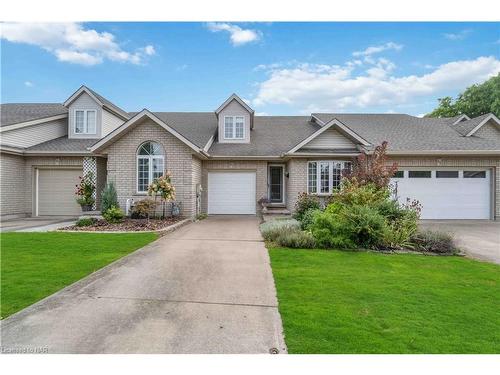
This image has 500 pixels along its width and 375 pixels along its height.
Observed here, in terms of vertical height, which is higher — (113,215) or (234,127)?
(234,127)

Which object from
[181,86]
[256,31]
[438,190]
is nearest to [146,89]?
[181,86]

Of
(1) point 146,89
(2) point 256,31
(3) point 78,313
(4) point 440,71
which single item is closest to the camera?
(3) point 78,313

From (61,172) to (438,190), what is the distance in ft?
64.5

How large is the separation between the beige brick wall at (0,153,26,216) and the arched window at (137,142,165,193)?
6.52 m

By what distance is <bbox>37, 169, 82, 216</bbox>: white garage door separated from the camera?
49.2 feet

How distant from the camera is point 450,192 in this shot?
14523 millimetres


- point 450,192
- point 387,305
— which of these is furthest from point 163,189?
point 450,192

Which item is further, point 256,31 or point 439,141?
point 439,141

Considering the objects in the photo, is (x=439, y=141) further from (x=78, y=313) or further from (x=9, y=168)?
(x=9, y=168)

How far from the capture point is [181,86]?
16.0 meters

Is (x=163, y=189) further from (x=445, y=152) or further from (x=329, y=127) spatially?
(x=445, y=152)

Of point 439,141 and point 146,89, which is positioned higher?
point 146,89

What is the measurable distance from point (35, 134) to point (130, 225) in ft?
29.7

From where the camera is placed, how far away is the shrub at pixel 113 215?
38.2ft
